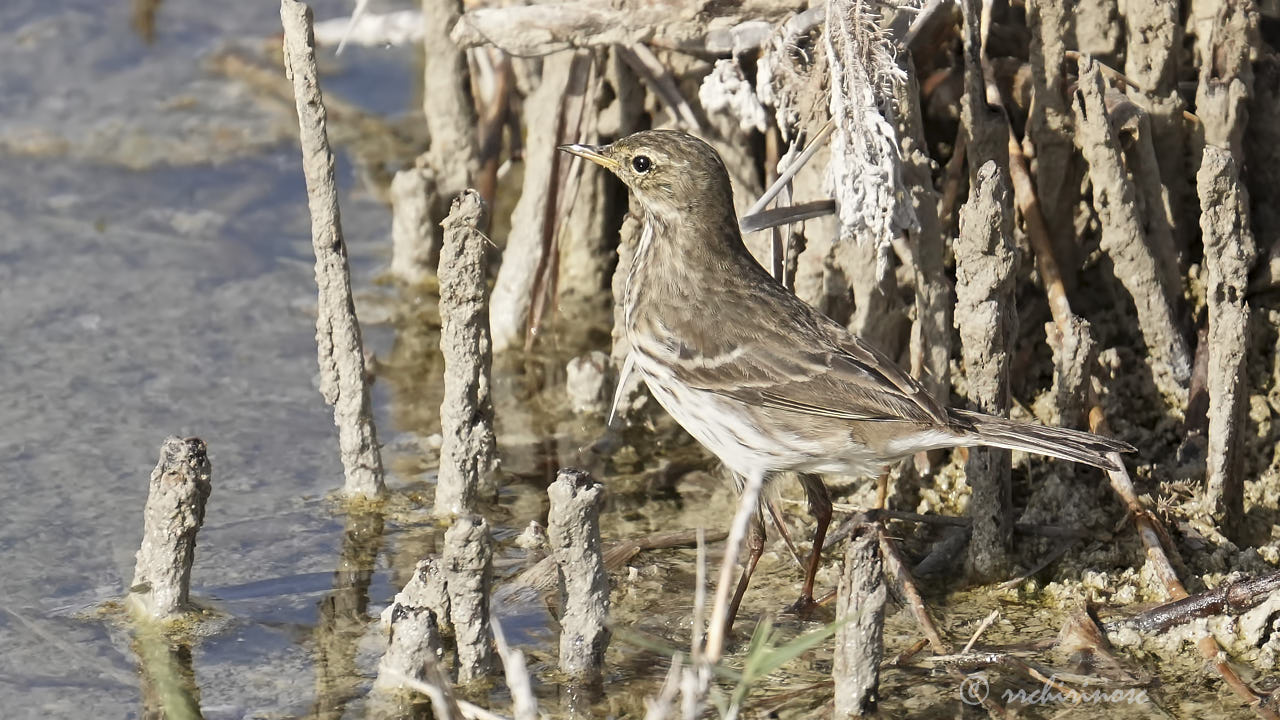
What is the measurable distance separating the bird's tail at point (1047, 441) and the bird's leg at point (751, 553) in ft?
3.30

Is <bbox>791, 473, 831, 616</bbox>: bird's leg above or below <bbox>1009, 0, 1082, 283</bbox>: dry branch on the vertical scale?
below

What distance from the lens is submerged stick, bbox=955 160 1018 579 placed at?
5801 millimetres

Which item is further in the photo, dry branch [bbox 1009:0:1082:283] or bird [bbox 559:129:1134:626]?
dry branch [bbox 1009:0:1082:283]

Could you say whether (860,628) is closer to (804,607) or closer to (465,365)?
(804,607)

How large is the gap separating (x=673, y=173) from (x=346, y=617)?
6.76 ft

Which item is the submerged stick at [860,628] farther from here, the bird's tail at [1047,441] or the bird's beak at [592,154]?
the bird's beak at [592,154]

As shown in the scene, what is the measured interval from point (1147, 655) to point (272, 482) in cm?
360

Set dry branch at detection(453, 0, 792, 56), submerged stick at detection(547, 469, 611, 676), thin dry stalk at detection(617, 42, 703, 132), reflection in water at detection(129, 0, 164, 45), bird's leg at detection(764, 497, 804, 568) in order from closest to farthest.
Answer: submerged stick at detection(547, 469, 611, 676), bird's leg at detection(764, 497, 804, 568), dry branch at detection(453, 0, 792, 56), thin dry stalk at detection(617, 42, 703, 132), reflection in water at detection(129, 0, 164, 45)

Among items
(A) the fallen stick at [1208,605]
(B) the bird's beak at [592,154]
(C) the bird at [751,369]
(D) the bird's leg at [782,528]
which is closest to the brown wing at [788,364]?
(C) the bird at [751,369]

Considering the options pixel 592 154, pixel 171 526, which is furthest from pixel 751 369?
pixel 171 526

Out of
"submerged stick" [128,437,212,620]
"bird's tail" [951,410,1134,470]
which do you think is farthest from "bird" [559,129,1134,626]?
"submerged stick" [128,437,212,620]

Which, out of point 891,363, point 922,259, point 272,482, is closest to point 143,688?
point 272,482

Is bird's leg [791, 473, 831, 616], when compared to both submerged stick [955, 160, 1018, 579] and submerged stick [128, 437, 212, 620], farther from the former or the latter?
submerged stick [128, 437, 212, 620]

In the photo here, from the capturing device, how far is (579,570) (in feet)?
17.6
